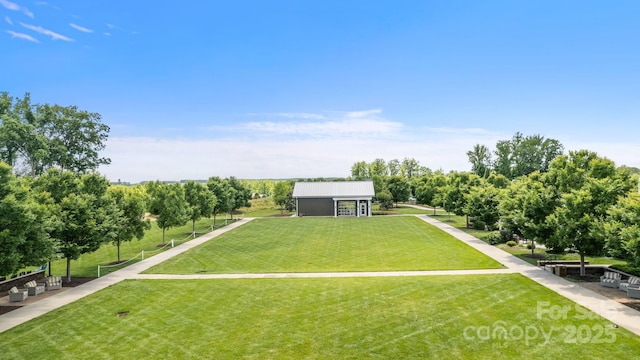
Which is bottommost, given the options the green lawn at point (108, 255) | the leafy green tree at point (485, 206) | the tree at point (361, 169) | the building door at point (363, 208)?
the green lawn at point (108, 255)

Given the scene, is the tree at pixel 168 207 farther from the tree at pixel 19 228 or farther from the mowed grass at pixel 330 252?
the tree at pixel 19 228

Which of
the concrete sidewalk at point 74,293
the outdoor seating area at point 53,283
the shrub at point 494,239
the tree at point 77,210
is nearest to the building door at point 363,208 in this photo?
the shrub at point 494,239

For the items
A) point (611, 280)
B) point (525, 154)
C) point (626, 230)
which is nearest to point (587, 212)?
point (611, 280)

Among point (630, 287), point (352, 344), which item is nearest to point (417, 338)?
point (352, 344)

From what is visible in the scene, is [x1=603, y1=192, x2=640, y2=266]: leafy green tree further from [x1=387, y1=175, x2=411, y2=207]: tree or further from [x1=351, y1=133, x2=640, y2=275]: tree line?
[x1=387, y1=175, x2=411, y2=207]: tree

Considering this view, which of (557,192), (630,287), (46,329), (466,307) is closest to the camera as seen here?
(46,329)

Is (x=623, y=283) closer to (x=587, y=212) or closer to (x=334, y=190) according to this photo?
(x=587, y=212)

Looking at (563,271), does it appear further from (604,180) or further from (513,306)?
(513,306)
